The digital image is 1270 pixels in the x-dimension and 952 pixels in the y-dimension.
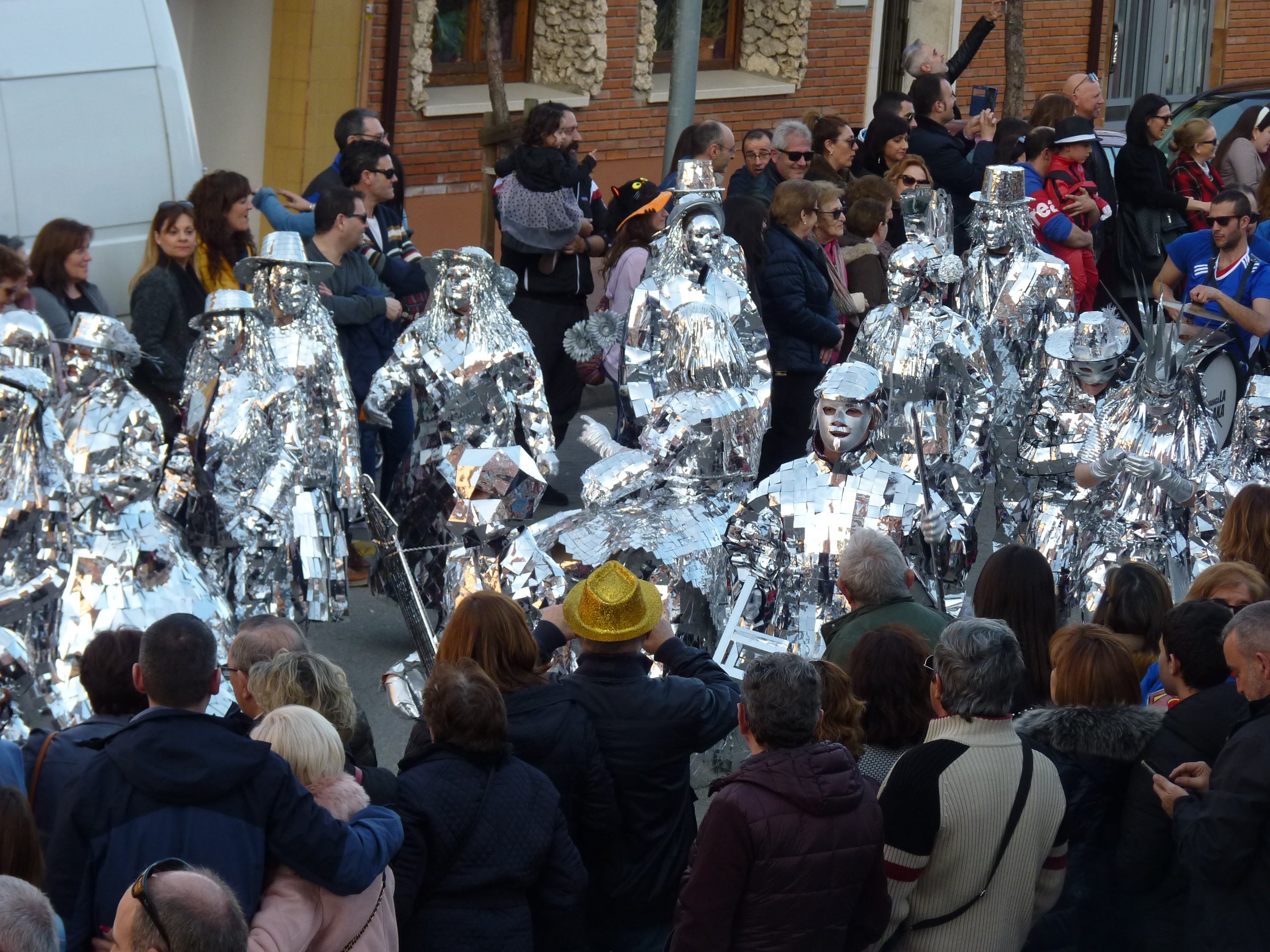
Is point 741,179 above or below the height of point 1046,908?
above

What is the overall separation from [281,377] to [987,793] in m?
3.28

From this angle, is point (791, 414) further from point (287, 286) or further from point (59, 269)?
point (59, 269)

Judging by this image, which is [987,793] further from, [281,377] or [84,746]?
[281,377]

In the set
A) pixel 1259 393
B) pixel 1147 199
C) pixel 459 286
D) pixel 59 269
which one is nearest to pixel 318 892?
pixel 459 286

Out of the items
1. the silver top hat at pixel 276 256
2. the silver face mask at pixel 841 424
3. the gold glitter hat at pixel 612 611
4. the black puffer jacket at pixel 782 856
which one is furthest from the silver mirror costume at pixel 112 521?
the black puffer jacket at pixel 782 856

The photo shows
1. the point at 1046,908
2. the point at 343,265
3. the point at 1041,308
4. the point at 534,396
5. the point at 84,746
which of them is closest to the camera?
the point at 84,746

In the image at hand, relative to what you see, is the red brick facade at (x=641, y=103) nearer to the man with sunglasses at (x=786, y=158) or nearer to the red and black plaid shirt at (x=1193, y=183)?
the man with sunglasses at (x=786, y=158)

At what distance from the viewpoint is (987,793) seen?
12.6 ft

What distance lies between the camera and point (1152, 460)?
20.3 ft

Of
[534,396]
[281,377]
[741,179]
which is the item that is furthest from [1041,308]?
[281,377]

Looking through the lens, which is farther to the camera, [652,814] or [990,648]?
[652,814]

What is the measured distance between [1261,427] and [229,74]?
8229mm

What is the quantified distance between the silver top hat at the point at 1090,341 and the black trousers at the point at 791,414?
1.36 m

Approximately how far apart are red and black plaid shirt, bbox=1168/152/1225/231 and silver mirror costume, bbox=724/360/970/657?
6.05 metres
